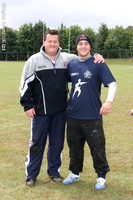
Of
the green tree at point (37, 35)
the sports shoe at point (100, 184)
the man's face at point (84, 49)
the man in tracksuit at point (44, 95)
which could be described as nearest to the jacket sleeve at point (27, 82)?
the man in tracksuit at point (44, 95)

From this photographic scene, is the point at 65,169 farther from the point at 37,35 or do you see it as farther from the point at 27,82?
the point at 37,35

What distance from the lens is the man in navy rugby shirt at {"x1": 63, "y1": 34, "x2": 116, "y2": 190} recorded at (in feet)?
10.8

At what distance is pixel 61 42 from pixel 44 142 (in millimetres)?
50138

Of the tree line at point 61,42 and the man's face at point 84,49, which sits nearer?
the man's face at point 84,49

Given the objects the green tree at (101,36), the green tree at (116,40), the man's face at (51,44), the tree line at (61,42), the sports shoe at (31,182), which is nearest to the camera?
the man's face at (51,44)

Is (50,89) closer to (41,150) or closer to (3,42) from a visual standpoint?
(41,150)

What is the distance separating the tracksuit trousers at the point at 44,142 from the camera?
3500 mm

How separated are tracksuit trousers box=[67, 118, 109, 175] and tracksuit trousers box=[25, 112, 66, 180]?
16cm

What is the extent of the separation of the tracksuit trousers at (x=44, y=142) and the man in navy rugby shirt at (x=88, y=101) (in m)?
0.18

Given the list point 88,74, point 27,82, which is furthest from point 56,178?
point 88,74

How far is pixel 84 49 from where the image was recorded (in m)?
3.37

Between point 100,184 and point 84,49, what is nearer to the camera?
point 84,49

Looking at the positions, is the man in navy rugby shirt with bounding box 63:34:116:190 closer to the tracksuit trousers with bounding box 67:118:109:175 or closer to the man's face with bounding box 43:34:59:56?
the tracksuit trousers with bounding box 67:118:109:175

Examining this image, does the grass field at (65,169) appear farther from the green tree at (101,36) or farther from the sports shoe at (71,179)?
the green tree at (101,36)
